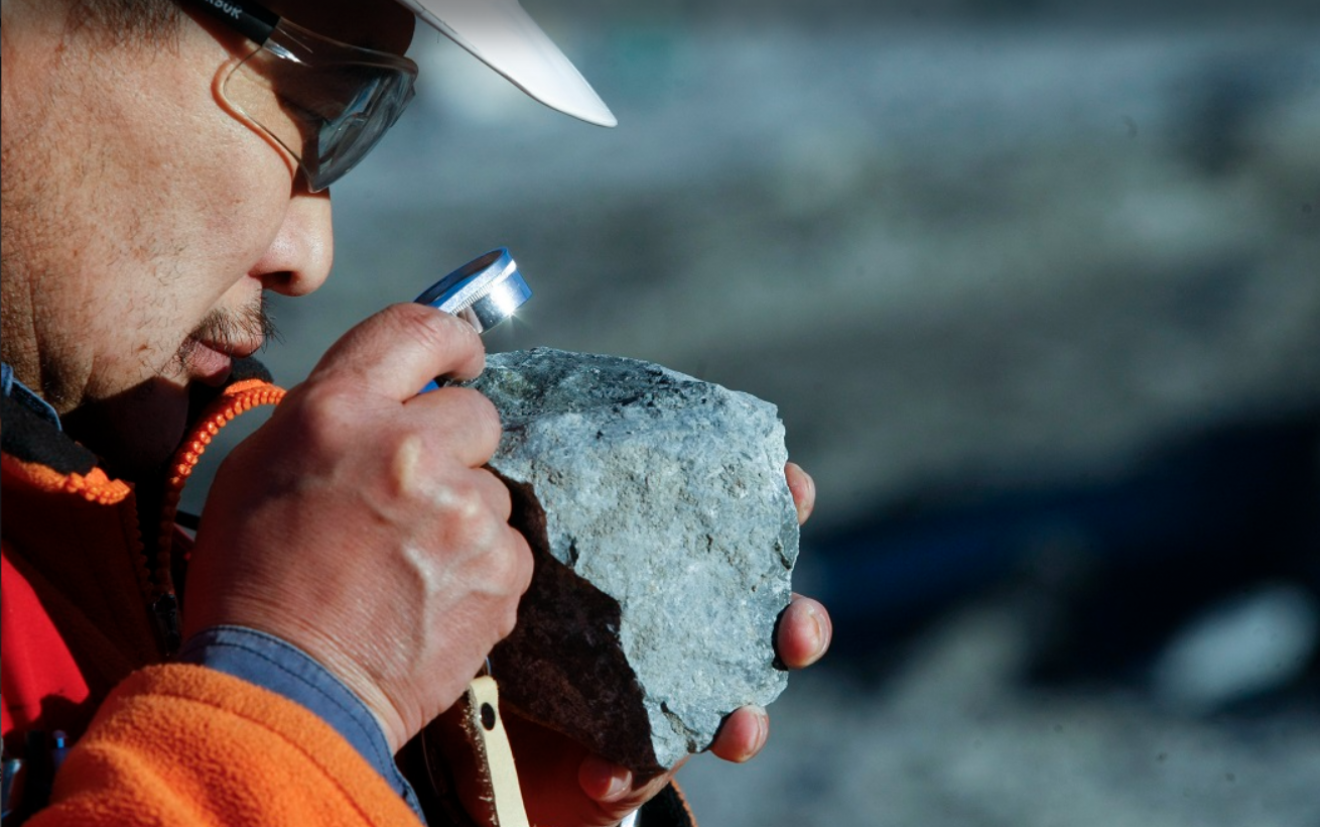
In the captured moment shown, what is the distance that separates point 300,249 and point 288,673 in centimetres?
64

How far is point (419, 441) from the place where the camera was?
107 centimetres

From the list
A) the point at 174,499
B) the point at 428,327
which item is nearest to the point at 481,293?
the point at 428,327

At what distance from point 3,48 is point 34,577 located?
1.75 feet

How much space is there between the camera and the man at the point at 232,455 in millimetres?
917

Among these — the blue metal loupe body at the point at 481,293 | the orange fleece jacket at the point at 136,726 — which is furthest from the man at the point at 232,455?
the blue metal loupe body at the point at 481,293

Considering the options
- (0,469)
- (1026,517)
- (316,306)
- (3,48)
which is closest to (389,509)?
(0,469)

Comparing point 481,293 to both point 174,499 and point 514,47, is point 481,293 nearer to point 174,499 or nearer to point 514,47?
point 514,47

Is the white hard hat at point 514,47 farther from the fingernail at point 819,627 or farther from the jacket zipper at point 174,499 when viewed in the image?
the fingernail at point 819,627

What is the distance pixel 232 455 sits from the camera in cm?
111

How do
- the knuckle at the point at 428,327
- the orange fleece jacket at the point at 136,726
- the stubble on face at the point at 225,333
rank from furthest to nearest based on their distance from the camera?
the stubble on face at the point at 225,333
the knuckle at the point at 428,327
the orange fleece jacket at the point at 136,726

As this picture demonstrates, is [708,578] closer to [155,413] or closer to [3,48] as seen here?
[155,413]

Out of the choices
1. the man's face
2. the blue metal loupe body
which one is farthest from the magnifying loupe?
the man's face

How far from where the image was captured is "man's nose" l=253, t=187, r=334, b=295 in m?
1.41

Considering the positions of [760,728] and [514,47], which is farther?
[760,728]
